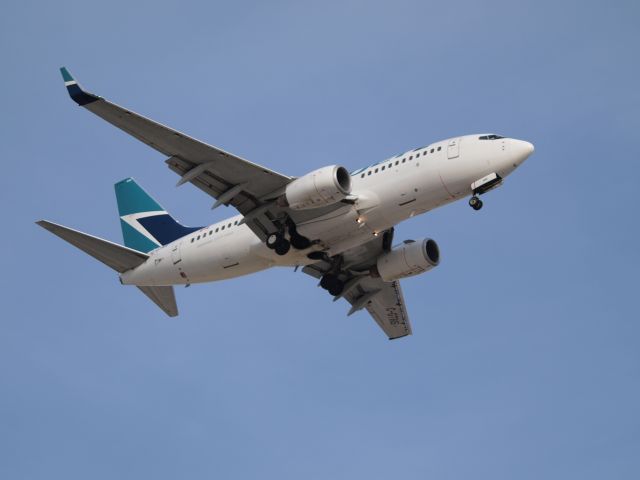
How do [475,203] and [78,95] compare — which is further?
[475,203]

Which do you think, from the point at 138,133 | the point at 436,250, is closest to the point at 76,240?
the point at 138,133

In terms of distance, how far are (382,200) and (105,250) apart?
42.9 feet

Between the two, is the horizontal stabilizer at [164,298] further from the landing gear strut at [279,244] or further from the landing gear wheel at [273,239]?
the landing gear strut at [279,244]

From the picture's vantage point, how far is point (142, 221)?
2234 inches

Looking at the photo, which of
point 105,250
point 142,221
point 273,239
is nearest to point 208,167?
point 273,239

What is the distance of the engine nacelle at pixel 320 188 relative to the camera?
4631 cm

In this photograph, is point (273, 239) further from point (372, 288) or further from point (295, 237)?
point (372, 288)

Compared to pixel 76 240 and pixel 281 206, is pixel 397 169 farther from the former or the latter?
pixel 76 240

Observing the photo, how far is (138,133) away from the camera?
4622 centimetres

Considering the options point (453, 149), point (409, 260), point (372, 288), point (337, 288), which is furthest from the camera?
point (372, 288)

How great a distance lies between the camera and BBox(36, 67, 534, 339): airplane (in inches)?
1845

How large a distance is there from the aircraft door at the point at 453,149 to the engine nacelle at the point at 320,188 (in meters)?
4.22

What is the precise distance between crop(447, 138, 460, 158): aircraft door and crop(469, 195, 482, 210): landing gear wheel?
1.87 m

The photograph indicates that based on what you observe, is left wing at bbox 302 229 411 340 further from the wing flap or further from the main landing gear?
the main landing gear
